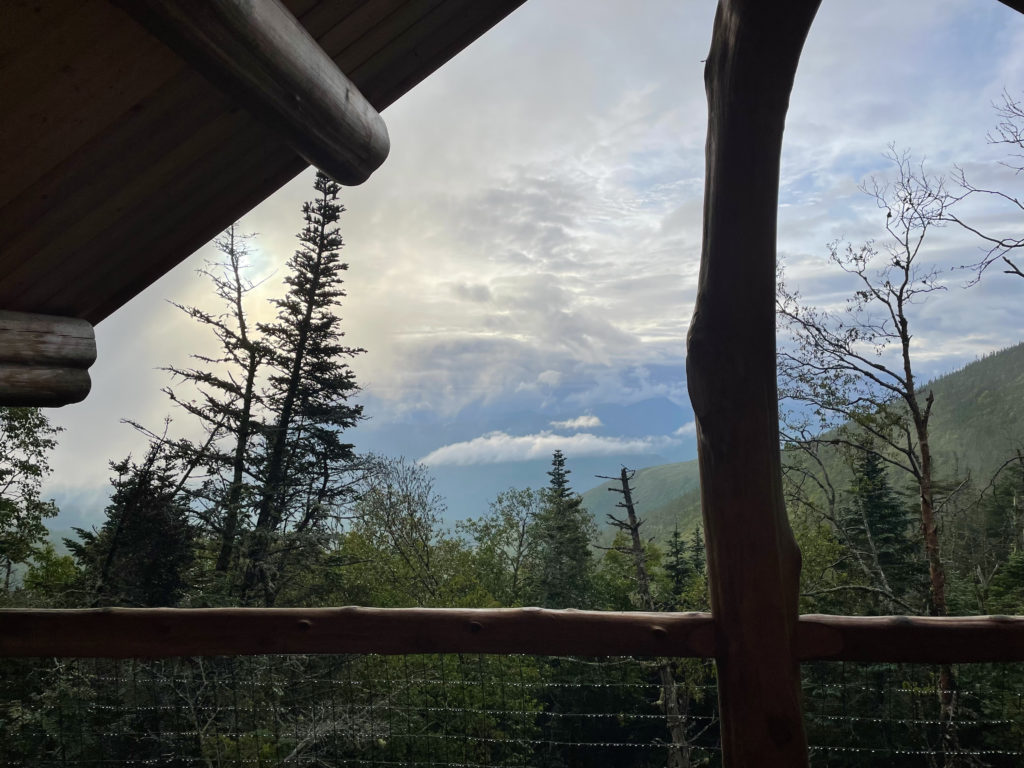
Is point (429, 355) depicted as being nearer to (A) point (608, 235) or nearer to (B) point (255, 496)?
(A) point (608, 235)

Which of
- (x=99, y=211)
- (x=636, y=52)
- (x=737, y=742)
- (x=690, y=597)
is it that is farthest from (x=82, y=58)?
(x=690, y=597)

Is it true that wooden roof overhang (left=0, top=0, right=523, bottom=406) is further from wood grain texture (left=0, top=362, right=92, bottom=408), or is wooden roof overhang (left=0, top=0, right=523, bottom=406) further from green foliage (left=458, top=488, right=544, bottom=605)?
green foliage (left=458, top=488, right=544, bottom=605)

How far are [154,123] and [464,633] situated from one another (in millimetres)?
1183

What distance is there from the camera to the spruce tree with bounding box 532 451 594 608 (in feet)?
39.4

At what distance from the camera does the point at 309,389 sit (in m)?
10.5

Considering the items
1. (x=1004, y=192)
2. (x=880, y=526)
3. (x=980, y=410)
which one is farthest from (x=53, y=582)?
(x=980, y=410)

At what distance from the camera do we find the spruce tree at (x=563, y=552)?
12023 mm

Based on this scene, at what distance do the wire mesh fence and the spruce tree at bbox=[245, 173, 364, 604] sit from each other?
2.56 meters

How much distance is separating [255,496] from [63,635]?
8.38 metres

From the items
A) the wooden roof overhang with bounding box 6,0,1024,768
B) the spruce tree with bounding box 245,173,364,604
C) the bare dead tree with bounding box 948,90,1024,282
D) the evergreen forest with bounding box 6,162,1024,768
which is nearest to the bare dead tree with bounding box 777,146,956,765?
the evergreen forest with bounding box 6,162,1024,768

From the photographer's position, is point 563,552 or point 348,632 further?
point 563,552

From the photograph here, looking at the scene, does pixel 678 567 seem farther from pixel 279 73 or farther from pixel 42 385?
pixel 279 73

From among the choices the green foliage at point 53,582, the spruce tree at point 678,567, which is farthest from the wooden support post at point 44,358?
the spruce tree at point 678,567

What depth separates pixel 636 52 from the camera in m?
8.38
